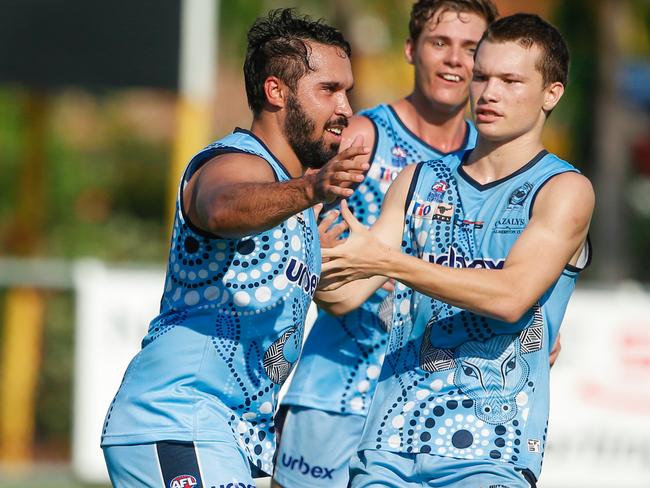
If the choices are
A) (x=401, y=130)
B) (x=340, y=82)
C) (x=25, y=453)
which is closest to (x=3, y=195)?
(x=25, y=453)

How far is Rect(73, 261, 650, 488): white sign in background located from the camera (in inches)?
398

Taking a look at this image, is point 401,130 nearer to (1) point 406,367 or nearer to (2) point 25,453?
(1) point 406,367

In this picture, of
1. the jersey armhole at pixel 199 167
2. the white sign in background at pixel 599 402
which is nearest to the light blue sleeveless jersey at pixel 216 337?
the jersey armhole at pixel 199 167

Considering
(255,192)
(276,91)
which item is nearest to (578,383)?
(276,91)

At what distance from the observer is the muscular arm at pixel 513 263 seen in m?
4.22

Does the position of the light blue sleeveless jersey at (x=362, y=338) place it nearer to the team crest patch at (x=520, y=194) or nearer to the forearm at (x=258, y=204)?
the team crest patch at (x=520, y=194)

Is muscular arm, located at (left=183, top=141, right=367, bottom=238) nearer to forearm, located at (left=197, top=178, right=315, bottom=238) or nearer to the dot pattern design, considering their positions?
forearm, located at (left=197, top=178, right=315, bottom=238)

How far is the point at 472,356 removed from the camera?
442cm

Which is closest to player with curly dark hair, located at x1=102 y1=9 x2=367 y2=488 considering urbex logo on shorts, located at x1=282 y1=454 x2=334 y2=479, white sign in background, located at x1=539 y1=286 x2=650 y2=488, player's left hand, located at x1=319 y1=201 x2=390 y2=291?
player's left hand, located at x1=319 y1=201 x2=390 y2=291

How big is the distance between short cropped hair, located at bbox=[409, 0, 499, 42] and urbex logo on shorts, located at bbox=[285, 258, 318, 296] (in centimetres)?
190

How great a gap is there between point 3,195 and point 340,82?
39.7ft

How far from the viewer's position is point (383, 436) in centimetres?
448

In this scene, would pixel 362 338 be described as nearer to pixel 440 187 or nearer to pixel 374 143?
pixel 374 143

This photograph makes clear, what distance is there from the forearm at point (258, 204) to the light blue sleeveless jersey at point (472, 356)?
792mm
